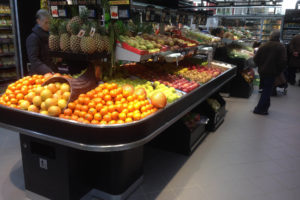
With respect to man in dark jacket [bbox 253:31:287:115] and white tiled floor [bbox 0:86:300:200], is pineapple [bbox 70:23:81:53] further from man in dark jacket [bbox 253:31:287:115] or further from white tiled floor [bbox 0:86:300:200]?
man in dark jacket [bbox 253:31:287:115]

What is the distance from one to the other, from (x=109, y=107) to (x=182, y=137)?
1664mm

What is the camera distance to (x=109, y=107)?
103 inches

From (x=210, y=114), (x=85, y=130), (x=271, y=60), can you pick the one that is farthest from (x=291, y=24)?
(x=85, y=130)

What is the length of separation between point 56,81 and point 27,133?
711 millimetres

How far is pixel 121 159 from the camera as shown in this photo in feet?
9.09

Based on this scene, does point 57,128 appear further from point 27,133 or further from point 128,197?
point 128,197

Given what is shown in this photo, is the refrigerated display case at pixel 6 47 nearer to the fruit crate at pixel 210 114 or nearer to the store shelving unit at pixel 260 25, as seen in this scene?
the fruit crate at pixel 210 114

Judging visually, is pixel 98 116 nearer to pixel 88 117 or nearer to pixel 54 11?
pixel 88 117

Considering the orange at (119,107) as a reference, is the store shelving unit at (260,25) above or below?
above

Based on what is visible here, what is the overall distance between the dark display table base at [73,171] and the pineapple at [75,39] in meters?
1.05

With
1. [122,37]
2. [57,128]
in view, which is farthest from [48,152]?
[122,37]

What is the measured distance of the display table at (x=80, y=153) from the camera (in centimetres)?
232

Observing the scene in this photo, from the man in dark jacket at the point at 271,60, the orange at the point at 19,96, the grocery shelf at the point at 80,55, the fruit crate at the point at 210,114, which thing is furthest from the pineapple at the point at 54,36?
the man in dark jacket at the point at 271,60

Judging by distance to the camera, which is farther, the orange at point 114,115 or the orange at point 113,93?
the orange at point 113,93
